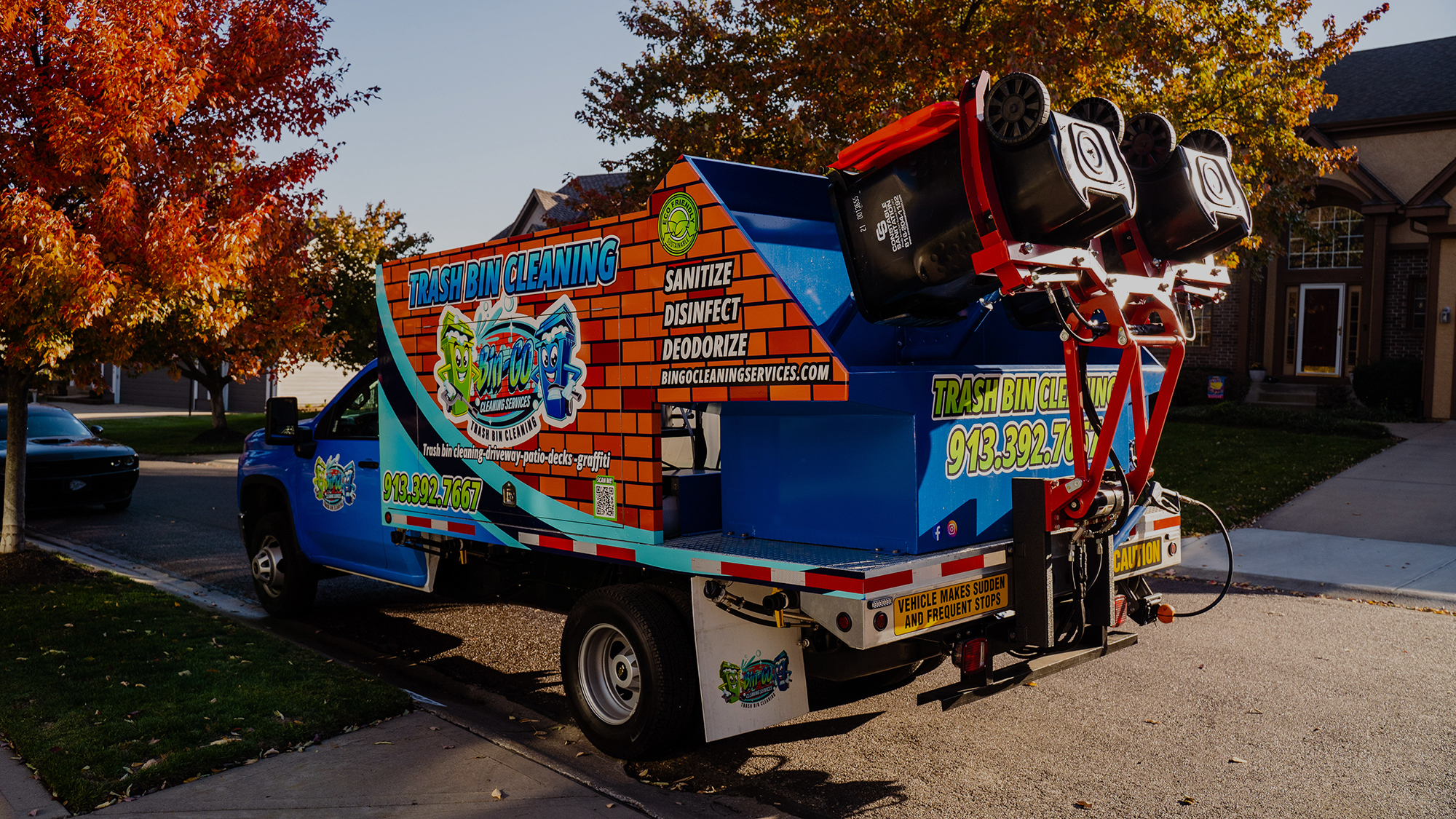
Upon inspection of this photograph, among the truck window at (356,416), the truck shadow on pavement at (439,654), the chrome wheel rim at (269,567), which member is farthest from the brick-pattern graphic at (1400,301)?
the chrome wheel rim at (269,567)

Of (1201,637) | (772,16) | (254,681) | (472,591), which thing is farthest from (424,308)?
(772,16)

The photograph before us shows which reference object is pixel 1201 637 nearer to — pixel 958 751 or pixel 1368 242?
pixel 958 751

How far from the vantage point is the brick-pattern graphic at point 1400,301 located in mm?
20312

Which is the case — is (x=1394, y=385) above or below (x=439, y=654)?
above

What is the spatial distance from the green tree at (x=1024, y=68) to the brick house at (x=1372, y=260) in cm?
665

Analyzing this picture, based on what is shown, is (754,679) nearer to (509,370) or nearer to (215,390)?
(509,370)

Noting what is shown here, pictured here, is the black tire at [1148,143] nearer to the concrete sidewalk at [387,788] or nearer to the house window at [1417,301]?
the concrete sidewalk at [387,788]

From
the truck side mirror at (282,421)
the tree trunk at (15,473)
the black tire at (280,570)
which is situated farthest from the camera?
the tree trunk at (15,473)

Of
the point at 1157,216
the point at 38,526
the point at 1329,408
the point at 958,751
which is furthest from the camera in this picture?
the point at 1329,408

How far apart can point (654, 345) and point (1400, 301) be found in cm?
2096

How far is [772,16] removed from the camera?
13.8 meters

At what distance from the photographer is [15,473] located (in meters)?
9.57

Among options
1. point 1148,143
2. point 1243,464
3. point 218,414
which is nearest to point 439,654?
point 1148,143

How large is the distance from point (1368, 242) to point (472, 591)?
20.6 meters
